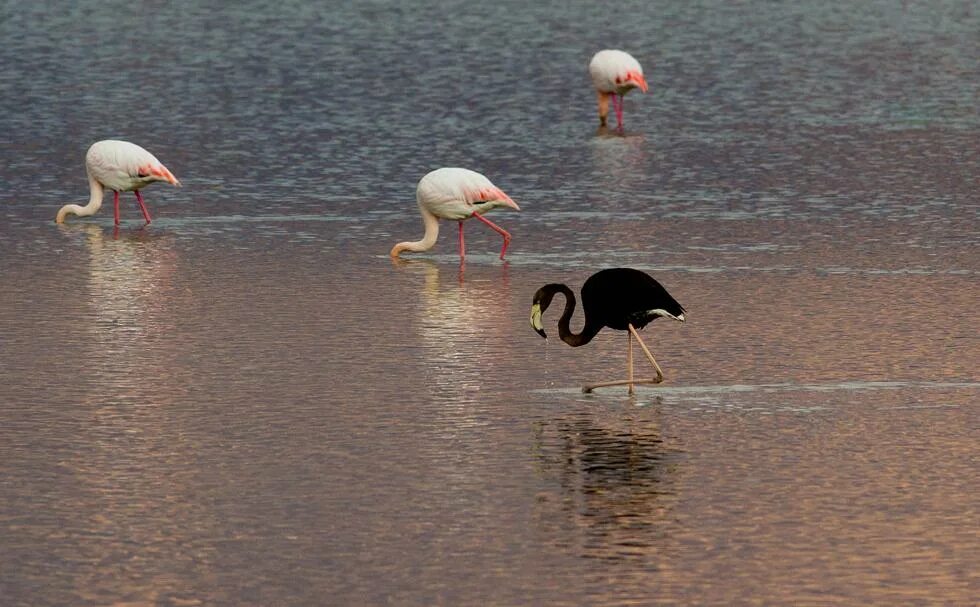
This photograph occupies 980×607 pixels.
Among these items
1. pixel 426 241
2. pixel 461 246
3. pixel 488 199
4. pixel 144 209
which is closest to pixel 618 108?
pixel 144 209

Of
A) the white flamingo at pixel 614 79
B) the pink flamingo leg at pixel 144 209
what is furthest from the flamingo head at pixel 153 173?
the white flamingo at pixel 614 79

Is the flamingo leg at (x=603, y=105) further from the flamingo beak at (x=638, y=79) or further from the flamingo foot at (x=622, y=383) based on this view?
the flamingo foot at (x=622, y=383)

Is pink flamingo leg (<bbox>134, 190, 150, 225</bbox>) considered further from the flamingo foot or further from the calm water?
the flamingo foot

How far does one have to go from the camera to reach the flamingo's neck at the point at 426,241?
15.3 m

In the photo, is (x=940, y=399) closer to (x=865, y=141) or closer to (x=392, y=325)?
(x=392, y=325)

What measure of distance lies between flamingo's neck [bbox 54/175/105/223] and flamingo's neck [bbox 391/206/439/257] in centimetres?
309

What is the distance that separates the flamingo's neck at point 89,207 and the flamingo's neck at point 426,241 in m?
3.09

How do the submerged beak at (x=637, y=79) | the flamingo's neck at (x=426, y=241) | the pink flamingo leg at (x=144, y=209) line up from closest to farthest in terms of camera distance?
the flamingo's neck at (x=426, y=241), the pink flamingo leg at (x=144, y=209), the submerged beak at (x=637, y=79)

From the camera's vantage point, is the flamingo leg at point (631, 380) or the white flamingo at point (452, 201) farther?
the white flamingo at point (452, 201)

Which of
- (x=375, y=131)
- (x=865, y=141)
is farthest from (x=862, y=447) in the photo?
(x=375, y=131)

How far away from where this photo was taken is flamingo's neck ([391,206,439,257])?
15.3 m

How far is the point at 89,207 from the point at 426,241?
3.44 meters

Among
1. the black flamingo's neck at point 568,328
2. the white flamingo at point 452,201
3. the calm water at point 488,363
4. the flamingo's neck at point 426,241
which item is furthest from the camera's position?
the white flamingo at point 452,201

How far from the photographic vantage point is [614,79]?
24547 millimetres
